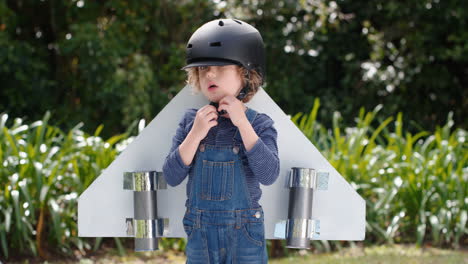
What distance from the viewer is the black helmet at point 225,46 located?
2334 millimetres

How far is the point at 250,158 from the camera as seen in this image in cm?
229

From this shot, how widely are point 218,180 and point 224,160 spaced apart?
8 cm

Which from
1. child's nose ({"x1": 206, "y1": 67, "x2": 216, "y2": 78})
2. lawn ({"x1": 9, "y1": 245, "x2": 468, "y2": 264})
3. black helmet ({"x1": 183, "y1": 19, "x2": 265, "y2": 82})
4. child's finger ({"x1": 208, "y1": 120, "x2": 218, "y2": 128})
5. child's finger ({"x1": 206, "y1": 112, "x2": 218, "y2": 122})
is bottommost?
lawn ({"x1": 9, "y1": 245, "x2": 468, "y2": 264})

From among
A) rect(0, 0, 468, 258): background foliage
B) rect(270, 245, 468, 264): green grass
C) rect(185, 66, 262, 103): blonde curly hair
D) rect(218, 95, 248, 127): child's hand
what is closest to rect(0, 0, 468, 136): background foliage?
rect(0, 0, 468, 258): background foliage

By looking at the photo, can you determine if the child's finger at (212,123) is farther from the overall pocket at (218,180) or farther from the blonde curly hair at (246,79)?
the blonde curly hair at (246,79)

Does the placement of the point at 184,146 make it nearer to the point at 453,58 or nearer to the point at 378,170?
the point at 378,170

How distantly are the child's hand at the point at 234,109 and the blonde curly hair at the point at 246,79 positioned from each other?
14cm

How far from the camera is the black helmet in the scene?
233cm

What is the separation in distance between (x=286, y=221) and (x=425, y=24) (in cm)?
517

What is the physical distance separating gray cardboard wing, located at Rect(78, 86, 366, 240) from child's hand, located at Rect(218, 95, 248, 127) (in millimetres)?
375

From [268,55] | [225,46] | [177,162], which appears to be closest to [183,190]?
[177,162]

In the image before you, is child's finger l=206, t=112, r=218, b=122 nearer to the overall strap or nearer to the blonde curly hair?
the overall strap

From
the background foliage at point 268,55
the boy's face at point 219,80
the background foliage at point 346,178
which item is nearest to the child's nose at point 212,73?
the boy's face at point 219,80

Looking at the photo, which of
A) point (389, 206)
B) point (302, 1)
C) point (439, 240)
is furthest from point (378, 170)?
point (302, 1)
